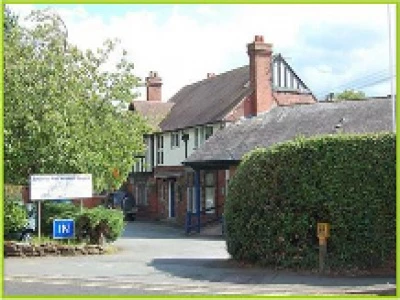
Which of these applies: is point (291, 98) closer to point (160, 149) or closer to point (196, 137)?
point (196, 137)

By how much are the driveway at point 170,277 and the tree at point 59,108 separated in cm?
316

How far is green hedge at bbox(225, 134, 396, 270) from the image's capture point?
14.3 meters

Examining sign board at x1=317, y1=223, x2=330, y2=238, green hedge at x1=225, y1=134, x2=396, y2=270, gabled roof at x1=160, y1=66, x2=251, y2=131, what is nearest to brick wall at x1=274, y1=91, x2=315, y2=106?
gabled roof at x1=160, y1=66, x2=251, y2=131

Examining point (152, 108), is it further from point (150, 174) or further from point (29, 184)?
point (29, 184)

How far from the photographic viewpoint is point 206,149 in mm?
31625

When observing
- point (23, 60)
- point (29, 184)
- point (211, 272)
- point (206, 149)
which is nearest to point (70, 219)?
point (29, 184)

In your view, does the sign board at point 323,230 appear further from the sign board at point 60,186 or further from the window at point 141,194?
the window at point 141,194

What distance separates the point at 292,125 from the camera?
98.2 ft

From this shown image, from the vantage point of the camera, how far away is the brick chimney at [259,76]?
34.6 metres

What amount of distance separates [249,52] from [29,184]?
1815cm

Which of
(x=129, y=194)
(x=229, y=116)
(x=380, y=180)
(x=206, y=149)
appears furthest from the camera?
(x=129, y=194)

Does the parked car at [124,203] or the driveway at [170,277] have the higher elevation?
the parked car at [124,203]

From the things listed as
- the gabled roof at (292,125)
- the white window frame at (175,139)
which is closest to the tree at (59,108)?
the gabled roof at (292,125)

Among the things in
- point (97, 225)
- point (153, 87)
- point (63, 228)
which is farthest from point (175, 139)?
point (63, 228)
